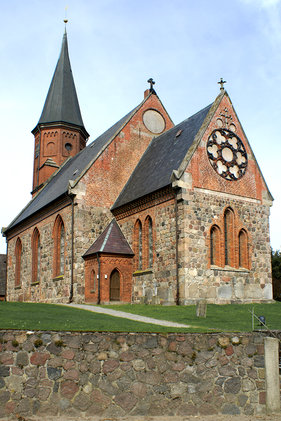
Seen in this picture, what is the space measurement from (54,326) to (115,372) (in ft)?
6.61

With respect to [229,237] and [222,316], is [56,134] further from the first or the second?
[222,316]

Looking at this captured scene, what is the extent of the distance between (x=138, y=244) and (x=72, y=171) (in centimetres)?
1114

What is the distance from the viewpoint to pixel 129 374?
11086 millimetres

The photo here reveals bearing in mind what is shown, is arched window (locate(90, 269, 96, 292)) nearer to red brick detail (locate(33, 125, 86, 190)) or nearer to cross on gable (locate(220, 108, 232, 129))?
cross on gable (locate(220, 108, 232, 129))

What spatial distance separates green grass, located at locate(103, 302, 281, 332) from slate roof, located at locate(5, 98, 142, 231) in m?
11.9

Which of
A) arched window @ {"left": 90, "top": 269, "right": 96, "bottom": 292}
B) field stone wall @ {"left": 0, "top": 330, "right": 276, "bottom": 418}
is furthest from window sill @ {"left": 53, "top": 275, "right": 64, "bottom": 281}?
field stone wall @ {"left": 0, "top": 330, "right": 276, "bottom": 418}

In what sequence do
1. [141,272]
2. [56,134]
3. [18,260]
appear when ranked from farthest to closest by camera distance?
[56,134] < [18,260] < [141,272]

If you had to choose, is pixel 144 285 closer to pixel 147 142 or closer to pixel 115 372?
pixel 147 142

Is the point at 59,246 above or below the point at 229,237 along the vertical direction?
below

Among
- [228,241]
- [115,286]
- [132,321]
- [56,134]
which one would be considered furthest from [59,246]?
[56,134]

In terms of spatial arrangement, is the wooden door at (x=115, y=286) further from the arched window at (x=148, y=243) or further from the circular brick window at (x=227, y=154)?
the circular brick window at (x=227, y=154)

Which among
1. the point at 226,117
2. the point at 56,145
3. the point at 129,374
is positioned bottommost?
the point at 129,374

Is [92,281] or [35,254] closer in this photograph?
[92,281]

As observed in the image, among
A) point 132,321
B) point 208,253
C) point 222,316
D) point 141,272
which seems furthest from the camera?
point 141,272
